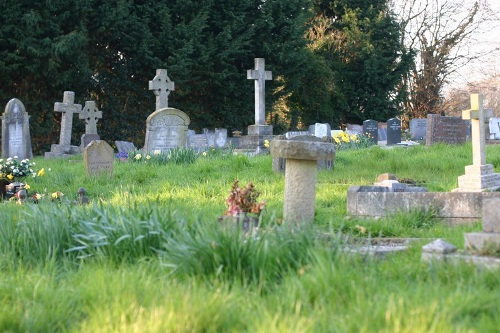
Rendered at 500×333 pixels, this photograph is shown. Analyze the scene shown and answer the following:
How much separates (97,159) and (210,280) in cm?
942

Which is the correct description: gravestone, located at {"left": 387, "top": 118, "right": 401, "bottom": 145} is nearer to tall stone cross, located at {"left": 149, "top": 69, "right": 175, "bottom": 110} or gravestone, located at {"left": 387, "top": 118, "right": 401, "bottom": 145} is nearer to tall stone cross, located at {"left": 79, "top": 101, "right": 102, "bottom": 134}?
tall stone cross, located at {"left": 149, "top": 69, "right": 175, "bottom": 110}

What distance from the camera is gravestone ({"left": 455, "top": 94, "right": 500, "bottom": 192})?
34.2ft

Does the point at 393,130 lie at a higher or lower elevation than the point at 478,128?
higher

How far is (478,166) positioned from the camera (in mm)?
10656

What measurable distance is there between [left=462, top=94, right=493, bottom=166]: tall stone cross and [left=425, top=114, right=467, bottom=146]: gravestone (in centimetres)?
806

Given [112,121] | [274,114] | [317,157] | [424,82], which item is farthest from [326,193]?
[424,82]

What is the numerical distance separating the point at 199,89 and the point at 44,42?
279 inches

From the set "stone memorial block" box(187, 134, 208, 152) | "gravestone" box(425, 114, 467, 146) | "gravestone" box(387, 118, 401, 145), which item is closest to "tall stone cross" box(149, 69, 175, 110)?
"stone memorial block" box(187, 134, 208, 152)

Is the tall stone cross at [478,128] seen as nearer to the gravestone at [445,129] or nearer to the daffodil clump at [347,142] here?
the daffodil clump at [347,142]

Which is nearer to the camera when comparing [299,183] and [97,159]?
Result: [299,183]

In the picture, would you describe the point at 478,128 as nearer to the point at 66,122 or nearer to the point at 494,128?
the point at 66,122

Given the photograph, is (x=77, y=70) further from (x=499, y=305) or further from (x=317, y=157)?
(x=499, y=305)

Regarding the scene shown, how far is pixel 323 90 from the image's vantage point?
34.8m

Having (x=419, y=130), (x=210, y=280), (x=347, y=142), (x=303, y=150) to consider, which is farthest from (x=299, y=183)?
(x=419, y=130)
